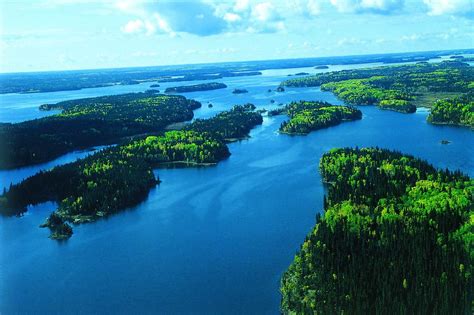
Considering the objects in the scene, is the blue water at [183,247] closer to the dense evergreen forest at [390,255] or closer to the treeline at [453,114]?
the dense evergreen forest at [390,255]

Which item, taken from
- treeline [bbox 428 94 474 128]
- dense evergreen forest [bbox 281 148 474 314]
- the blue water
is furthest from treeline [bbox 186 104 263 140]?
dense evergreen forest [bbox 281 148 474 314]

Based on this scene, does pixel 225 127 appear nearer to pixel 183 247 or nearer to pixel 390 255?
pixel 183 247

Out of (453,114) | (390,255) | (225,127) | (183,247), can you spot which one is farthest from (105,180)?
(453,114)

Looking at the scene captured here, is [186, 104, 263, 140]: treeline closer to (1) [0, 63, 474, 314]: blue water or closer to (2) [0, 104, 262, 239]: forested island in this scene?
(2) [0, 104, 262, 239]: forested island

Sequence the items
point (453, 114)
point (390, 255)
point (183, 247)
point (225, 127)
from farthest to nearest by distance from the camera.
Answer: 1. point (225, 127)
2. point (453, 114)
3. point (183, 247)
4. point (390, 255)

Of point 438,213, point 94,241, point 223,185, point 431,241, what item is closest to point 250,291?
point 431,241

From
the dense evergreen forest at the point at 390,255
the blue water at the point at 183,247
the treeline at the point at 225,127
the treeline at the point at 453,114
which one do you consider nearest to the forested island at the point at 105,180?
the blue water at the point at 183,247
